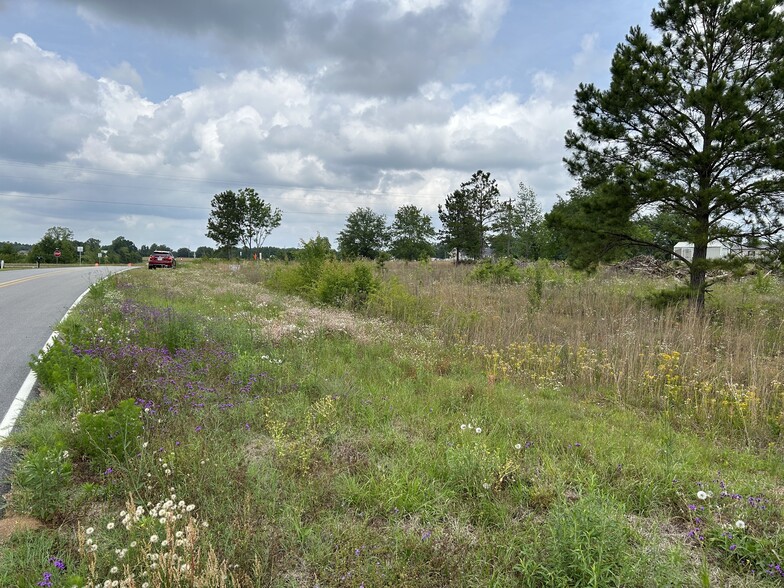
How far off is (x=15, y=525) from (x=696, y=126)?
1372 cm

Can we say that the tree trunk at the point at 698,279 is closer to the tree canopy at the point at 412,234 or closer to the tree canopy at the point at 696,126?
the tree canopy at the point at 696,126

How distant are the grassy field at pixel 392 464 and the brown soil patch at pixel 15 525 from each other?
2cm

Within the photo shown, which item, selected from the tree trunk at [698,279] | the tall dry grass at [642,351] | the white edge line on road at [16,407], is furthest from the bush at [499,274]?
the white edge line on road at [16,407]

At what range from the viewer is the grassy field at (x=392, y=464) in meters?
2.56

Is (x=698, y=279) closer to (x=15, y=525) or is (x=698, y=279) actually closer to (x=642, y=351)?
(x=642, y=351)

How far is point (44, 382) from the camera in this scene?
5598mm

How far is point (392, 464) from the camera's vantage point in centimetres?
366

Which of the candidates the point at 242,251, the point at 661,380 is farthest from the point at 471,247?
the point at 661,380

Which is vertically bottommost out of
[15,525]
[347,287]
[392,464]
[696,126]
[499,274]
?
[15,525]

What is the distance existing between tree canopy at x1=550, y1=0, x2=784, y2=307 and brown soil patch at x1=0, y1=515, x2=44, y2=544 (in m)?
11.6

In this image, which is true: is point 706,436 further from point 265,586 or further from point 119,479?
point 119,479

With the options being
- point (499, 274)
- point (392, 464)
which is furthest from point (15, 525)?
point (499, 274)

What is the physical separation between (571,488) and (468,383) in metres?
2.63

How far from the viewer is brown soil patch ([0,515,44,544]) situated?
2.81m
